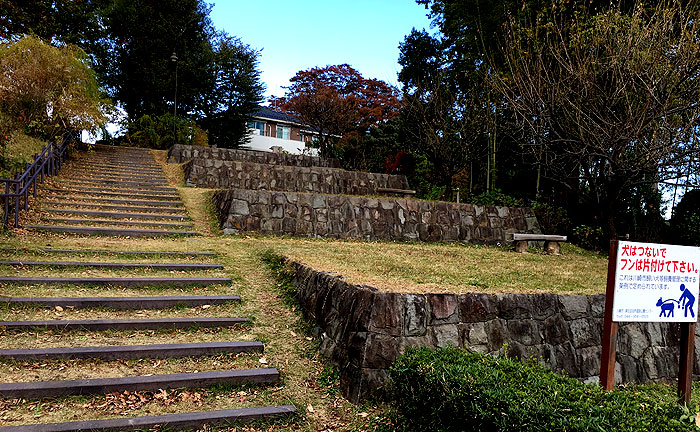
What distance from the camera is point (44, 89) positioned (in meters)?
12.4

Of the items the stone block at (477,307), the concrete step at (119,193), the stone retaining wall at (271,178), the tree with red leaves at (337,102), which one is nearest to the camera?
the stone block at (477,307)

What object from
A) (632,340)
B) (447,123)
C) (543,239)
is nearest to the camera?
(632,340)

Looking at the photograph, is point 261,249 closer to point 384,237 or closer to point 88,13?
point 384,237

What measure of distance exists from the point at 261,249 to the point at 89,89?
9.59m

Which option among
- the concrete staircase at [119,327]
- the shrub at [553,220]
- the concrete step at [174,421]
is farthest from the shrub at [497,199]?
the concrete step at [174,421]

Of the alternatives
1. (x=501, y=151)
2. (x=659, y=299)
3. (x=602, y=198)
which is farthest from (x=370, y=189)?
(x=659, y=299)

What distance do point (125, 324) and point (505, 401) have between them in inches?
143

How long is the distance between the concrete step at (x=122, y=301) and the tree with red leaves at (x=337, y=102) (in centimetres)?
1542

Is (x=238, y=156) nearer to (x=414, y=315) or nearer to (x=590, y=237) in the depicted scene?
(x=590, y=237)

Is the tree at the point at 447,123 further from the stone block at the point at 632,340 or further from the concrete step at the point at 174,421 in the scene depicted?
the concrete step at the point at 174,421

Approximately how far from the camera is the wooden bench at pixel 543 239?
1005 cm

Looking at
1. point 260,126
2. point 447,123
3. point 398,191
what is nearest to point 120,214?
point 398,191

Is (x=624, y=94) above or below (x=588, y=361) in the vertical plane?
above

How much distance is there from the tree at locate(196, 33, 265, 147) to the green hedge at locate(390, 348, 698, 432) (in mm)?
22996
